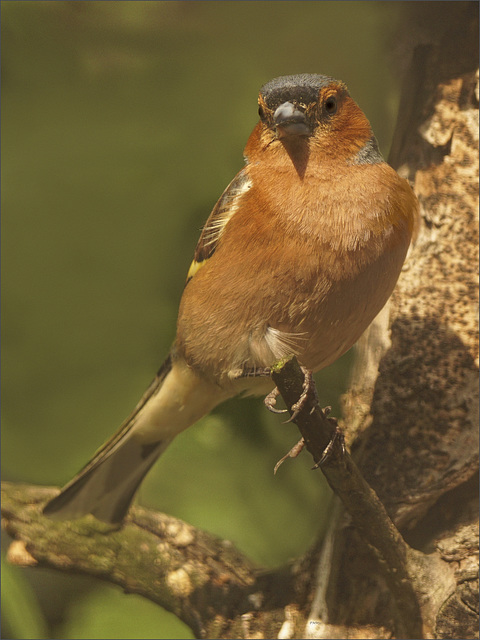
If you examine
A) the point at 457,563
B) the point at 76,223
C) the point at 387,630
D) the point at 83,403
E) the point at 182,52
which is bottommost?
the point at 387,630

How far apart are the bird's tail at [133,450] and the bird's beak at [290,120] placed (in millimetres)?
771

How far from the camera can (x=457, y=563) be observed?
204cm

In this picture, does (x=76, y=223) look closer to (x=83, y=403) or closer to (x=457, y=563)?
(x=83, y=403)

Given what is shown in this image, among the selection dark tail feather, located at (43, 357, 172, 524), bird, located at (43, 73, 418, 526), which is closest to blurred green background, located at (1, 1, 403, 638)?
dark tail feather, located at (43, 357, 172, 524)

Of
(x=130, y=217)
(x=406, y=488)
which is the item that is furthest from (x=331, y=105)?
(x=406, y=488)

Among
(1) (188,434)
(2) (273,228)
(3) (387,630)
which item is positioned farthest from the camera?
(1) (188,434)

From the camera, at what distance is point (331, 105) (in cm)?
181

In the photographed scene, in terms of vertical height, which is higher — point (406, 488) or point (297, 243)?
point (297, 243)

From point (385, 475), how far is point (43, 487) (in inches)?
40.9

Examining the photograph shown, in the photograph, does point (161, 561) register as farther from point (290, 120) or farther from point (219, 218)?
point (290, 120)

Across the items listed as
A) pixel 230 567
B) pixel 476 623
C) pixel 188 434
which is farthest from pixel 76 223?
pixel 476 623

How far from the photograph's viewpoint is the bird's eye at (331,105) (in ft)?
5.91

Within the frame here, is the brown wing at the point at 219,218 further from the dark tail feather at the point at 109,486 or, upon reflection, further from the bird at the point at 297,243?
the dark tail feather at the point at 109,486

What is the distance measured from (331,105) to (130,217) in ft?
2.22
